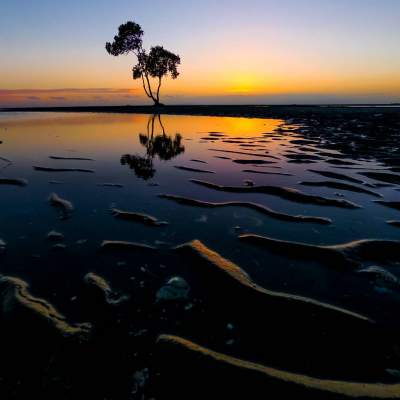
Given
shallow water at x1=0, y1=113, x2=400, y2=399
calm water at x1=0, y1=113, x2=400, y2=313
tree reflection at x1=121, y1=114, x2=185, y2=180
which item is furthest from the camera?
tree reflection at x1=121, y1=114, x2=185, y2=180

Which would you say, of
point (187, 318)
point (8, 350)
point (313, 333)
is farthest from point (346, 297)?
point (8, 350)

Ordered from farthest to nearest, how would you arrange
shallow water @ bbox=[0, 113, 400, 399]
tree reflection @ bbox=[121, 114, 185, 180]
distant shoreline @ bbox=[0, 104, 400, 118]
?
distant shoreline @ bbox=[0, 104, 400, 118] → tree reflection @ bbox=[121, 114, 185, 180] → shallow water @ bbox=[0, 113, 400, 399]

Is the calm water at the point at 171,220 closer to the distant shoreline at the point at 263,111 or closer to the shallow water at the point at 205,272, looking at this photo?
the shallow water at the point at 205,272

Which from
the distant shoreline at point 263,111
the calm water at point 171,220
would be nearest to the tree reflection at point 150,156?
the calm water at point 171,220

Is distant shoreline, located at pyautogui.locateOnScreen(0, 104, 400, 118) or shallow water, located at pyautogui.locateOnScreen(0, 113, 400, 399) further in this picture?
distant shoreline, located at pyautogui.locateOnScreen(0, 104, 400, 118)

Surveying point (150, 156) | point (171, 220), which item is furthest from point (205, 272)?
point (150, 156)

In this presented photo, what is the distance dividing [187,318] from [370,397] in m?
1.54

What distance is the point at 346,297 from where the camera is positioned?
318 cm

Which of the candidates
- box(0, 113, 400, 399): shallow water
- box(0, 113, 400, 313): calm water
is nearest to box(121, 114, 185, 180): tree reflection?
box(0, 113, 400, 313): calm water

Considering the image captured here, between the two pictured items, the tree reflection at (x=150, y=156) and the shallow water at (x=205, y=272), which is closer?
the shallow water at (x=205, y=272)

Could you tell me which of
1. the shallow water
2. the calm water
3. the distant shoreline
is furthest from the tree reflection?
the distant shoreline

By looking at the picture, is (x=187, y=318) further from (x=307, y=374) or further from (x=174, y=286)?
(x=307, y=374)

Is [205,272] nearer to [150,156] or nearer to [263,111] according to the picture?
[150,156]

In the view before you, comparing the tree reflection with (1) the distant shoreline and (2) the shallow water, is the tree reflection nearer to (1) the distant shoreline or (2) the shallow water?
(2) the shallow water
